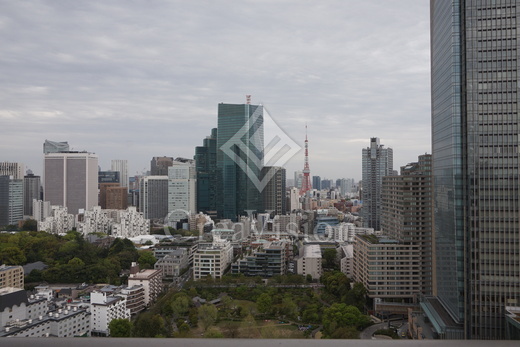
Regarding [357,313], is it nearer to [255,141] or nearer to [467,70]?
[467,70]

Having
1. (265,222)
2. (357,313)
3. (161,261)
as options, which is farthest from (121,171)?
(357,313)

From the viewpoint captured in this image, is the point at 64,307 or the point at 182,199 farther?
the point at 182,199

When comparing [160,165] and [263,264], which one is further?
[160,165]

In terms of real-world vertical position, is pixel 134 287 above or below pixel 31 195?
below

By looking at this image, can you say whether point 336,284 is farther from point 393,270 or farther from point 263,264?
point 263,264

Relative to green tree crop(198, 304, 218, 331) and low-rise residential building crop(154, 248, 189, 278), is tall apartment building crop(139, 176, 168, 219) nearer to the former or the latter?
low-rise residential building crop(154, 248, 189, 278)

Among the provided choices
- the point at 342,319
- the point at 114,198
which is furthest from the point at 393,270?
the point at 114,198

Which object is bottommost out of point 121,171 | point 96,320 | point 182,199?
point 96,320
